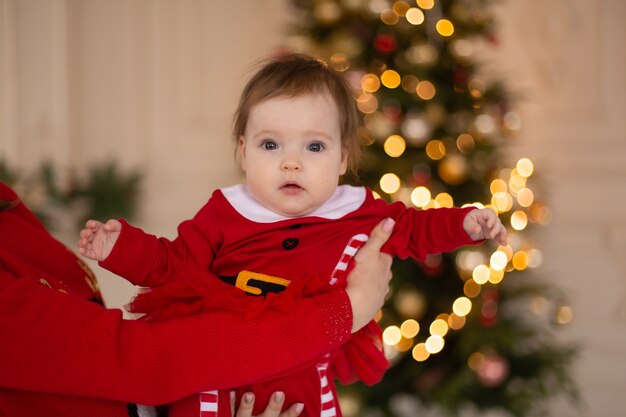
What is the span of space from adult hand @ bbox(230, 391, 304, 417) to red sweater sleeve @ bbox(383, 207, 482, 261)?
1.20 feet

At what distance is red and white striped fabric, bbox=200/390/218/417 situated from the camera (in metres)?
1.05

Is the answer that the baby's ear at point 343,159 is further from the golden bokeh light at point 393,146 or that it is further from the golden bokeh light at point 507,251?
the golden bokeh light at point 507,251

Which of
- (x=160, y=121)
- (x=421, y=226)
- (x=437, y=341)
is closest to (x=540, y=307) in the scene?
(x=437, y=341)

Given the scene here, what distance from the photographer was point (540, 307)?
9.41 feet

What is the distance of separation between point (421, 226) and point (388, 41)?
57.7 inches

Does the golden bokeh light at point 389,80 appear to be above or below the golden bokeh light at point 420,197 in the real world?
above

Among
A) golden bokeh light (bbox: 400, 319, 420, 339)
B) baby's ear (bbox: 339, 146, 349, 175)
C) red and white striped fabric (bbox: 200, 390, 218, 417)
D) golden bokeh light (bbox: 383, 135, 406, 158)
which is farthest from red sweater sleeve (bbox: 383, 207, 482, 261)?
golden bokeh light (bbox: 400, 319, 420, 339)

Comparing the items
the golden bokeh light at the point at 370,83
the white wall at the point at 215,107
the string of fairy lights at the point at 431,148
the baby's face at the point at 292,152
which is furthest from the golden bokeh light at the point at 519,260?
the baby's face at the point at 292,152

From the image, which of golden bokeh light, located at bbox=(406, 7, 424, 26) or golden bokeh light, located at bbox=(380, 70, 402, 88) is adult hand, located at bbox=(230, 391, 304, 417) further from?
golden bokeh light, located at bbox=(406, 7, 424, 26)

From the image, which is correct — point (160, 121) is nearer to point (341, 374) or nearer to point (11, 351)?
point (341, 374)

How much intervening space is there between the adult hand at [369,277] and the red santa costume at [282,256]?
0.03 meters

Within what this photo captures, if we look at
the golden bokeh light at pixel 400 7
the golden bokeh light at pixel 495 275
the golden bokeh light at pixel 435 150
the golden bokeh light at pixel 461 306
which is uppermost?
the golden bokeh light at pixel 400 7

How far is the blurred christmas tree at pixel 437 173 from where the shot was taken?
2.59 metres

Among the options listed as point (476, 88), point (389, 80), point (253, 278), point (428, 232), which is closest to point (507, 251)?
point (476, 88)
